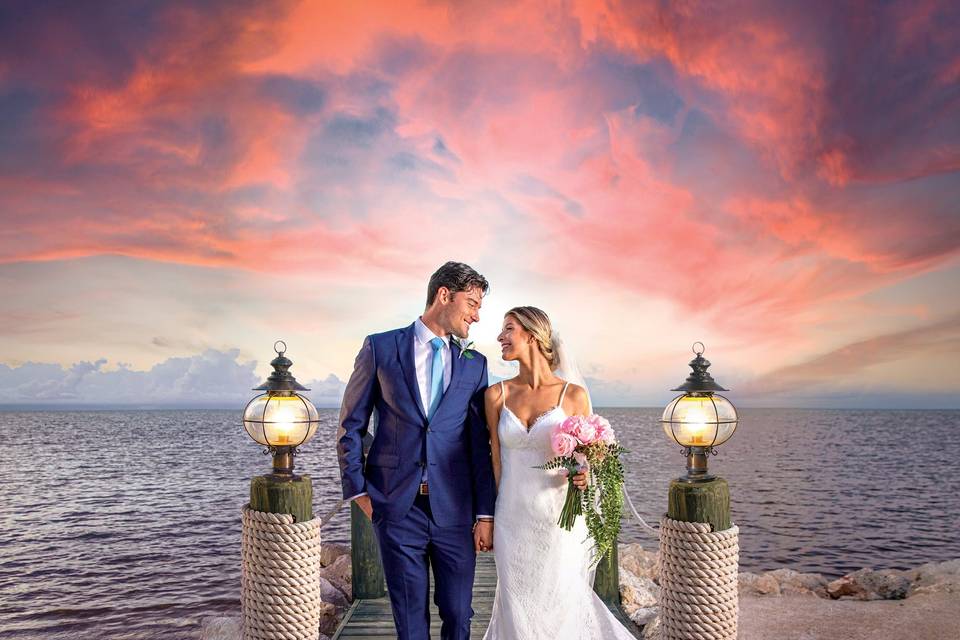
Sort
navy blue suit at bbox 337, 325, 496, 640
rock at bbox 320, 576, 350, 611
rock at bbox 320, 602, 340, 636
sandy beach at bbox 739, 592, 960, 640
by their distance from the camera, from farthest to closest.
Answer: rock at bbox 320, 576, 350, 611
sandy beach at bbox 739, 592, 960, 640
rock at bbox 320, 602, 340, 636
navy blue suit at bbox 337, 325, 496, 640

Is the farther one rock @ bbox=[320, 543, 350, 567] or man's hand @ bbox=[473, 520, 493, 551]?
rock @ bbox=[320, 543, 350, 567]

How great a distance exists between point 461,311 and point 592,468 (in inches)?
39.5

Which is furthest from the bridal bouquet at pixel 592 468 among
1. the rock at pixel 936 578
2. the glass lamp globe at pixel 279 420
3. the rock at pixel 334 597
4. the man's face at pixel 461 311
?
the rock at pixel 936 578

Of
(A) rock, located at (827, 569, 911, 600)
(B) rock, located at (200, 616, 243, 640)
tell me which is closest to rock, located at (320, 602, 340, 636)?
(B) rock, located at (200, 616, 243, 640)

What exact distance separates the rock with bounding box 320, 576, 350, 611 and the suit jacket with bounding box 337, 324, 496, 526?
3839mm

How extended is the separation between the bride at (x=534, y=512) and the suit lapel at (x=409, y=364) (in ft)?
2.04

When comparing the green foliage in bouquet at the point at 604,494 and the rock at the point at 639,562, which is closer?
the green foliage in bouquet at the point at 604,494

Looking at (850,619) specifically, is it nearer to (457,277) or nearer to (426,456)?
(426,456)

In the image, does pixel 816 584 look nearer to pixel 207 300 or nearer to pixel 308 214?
pixel 308 214

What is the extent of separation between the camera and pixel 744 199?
2489cm

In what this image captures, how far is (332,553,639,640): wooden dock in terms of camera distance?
14.7ft

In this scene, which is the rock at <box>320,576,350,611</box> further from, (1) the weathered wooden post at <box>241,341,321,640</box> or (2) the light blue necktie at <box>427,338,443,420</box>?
(2) the light blue necktie at <box>427,338,443,420</box>

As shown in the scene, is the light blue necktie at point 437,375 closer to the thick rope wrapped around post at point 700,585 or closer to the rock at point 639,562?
the thick rope wrapped around post at point 700,585

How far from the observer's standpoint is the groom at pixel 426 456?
283 centimetres
